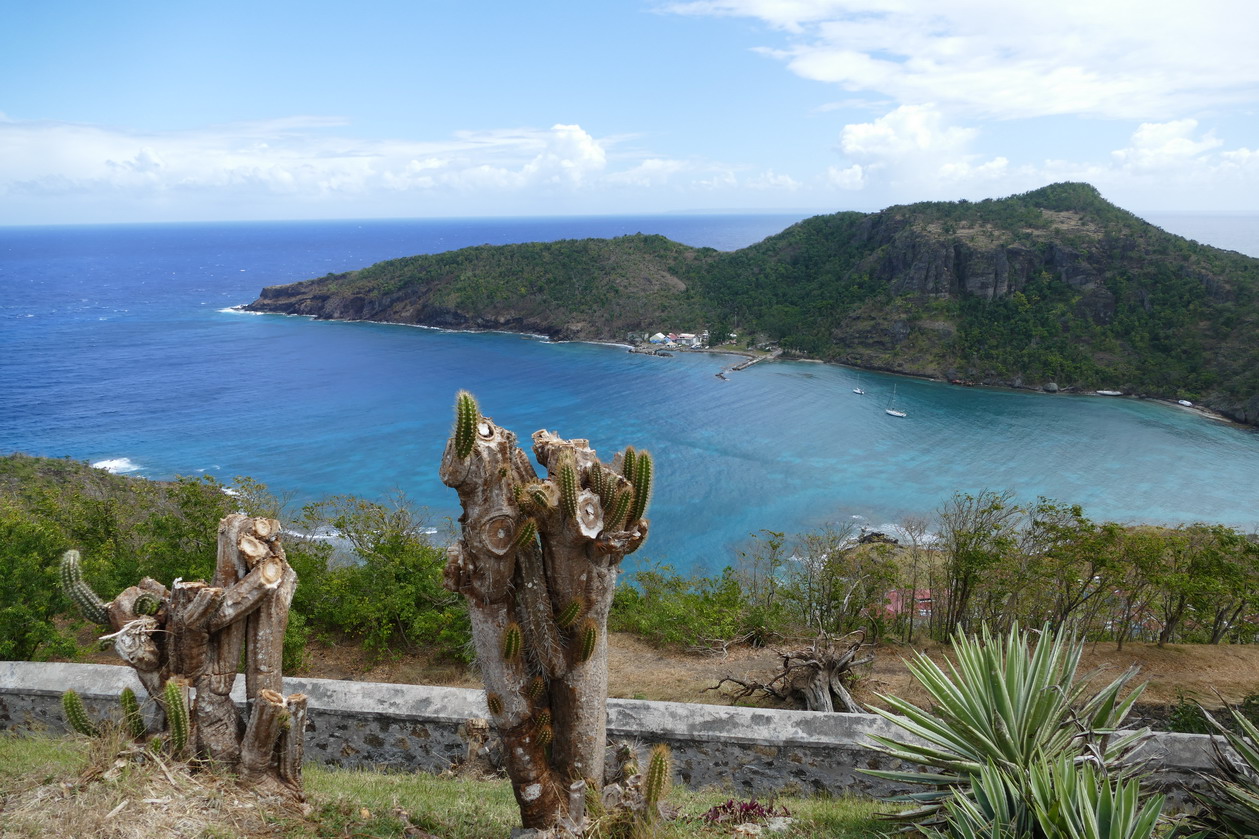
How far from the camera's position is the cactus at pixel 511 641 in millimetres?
4586

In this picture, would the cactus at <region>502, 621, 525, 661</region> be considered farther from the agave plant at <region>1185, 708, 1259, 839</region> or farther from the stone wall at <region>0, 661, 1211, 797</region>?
the agave plant at <region>1185, 708, 1259, 839</region>

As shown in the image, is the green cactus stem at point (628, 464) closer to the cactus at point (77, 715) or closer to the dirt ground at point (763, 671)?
the cactus at point (77, 715)

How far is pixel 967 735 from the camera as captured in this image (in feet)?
15.4

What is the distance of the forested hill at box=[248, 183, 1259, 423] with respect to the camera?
52969 mm

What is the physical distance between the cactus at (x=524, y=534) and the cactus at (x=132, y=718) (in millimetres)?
3074

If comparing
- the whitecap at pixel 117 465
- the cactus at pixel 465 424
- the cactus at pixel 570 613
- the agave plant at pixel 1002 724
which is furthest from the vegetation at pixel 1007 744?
the whitecap at pixel 117 465

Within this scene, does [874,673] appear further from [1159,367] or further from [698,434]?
[1159,367]

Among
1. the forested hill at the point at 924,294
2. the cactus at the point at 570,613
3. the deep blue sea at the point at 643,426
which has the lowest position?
the deep blue sea at the point at 643,426

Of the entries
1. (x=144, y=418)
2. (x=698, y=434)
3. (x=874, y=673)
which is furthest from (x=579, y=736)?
(x=144, y=418)

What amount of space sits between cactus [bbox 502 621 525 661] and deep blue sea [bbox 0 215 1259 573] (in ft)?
53.6

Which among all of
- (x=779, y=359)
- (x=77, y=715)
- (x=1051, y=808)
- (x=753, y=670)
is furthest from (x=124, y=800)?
(x=779, y=359)

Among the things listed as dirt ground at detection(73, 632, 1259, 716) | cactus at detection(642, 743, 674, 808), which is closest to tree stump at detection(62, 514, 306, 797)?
cactus at detection(642, 743, 674, 808)

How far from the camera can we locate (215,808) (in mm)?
4703

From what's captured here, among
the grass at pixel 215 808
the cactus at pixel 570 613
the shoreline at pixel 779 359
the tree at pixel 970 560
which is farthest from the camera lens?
the shoreline at pixel 779 359
